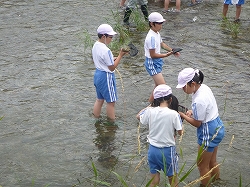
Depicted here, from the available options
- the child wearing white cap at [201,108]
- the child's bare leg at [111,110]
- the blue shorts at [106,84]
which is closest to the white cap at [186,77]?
the child wearing white cap at [201,108]

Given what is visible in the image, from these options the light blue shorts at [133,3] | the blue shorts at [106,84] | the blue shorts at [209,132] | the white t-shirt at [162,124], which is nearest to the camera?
the white t-shirt at [162,124]

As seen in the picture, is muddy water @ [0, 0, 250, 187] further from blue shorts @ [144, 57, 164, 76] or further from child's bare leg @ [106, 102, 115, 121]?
blue shorts @ [144, 57, 164, 76]

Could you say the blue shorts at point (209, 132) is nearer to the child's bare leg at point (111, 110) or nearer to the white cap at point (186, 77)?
the white cap at point (186, 77)

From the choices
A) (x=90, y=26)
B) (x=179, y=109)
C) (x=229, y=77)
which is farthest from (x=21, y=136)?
(x=90, y=26)

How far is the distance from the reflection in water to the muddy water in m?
0.01

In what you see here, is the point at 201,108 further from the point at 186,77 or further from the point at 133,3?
the point at 133,3

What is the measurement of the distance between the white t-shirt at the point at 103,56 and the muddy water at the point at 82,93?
0.98m

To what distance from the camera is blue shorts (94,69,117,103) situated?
279 inches

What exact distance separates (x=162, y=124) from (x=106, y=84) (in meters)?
2.19

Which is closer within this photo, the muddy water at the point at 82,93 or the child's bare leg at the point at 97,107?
the muddy water at the point at 82,93

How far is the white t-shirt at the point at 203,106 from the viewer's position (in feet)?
17.1

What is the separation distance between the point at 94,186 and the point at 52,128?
1.85 meters

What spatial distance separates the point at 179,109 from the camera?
5973 mm

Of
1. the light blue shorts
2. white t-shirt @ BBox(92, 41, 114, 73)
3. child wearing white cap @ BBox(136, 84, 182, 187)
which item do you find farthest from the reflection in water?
the light blue shorts
